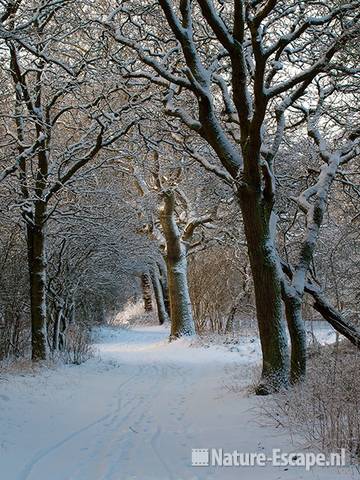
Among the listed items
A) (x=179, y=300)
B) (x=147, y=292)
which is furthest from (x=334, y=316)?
(x=147, y=292)

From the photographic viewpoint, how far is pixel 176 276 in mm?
19344

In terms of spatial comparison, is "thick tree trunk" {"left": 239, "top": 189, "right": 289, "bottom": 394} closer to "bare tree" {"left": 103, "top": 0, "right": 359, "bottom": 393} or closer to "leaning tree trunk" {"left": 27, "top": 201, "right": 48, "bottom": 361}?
"bare tree" {"left": 103, "top": 0, "right": 359, "bottom": 393}

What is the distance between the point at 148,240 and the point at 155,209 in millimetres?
3139

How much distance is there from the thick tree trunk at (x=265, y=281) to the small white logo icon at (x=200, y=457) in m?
2.90

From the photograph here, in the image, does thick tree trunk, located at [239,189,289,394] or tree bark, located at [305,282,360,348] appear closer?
thick tree trunk, located at [239,189,289,394]

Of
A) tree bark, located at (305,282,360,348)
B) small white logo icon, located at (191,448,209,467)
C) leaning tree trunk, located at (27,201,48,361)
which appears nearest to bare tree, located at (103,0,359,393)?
tree bark, located at (305,282,360,348)

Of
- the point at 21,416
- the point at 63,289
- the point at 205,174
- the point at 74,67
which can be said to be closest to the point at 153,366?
the point at 63,289

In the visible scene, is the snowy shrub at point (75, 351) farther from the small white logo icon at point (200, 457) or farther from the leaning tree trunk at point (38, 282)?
the small white logo icon at point (200, 457)

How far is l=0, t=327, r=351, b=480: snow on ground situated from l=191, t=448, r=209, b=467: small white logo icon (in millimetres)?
72

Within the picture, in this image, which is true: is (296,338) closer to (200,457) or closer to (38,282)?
(200,457)

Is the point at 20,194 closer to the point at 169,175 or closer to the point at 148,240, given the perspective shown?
the point at 169,175

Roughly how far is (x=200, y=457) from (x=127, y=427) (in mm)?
1833

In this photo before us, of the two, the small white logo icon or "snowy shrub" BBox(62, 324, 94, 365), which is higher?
"snowy shrub" BBox(62, 324, 94, 365)

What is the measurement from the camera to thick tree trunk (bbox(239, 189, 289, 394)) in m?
7.85
